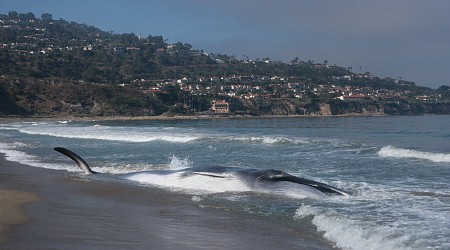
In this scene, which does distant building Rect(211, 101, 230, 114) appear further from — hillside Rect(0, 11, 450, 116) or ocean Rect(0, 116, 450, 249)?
ocean Rect(0, 116, 450, 249)

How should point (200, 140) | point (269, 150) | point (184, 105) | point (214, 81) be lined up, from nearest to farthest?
point (269, 150) → point (200, 140) → point (184, 105) → point (214, 81)

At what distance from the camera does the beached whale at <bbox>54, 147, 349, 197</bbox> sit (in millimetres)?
12180

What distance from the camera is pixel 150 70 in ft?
654

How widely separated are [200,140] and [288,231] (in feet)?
88.5

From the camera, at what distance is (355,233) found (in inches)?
339

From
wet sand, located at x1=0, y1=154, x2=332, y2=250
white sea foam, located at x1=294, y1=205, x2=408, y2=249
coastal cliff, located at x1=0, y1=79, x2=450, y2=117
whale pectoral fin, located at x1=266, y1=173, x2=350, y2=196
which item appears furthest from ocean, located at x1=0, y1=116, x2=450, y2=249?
coastal cliff, located at x1=0, y1=79, x2=450, y2=117

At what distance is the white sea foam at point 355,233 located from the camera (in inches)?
316

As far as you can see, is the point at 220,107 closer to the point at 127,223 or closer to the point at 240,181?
the point at 240,181

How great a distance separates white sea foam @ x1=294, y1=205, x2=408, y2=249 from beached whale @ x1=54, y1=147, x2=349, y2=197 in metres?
2.07

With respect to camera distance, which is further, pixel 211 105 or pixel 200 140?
pixel 211 105

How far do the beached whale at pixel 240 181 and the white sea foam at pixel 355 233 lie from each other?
6.80 ft

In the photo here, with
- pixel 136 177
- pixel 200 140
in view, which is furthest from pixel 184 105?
pixel 136 177

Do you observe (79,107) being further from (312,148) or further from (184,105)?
A: (312,148)

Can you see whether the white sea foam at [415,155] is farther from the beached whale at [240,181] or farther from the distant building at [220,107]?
the distant building at [220,107]
